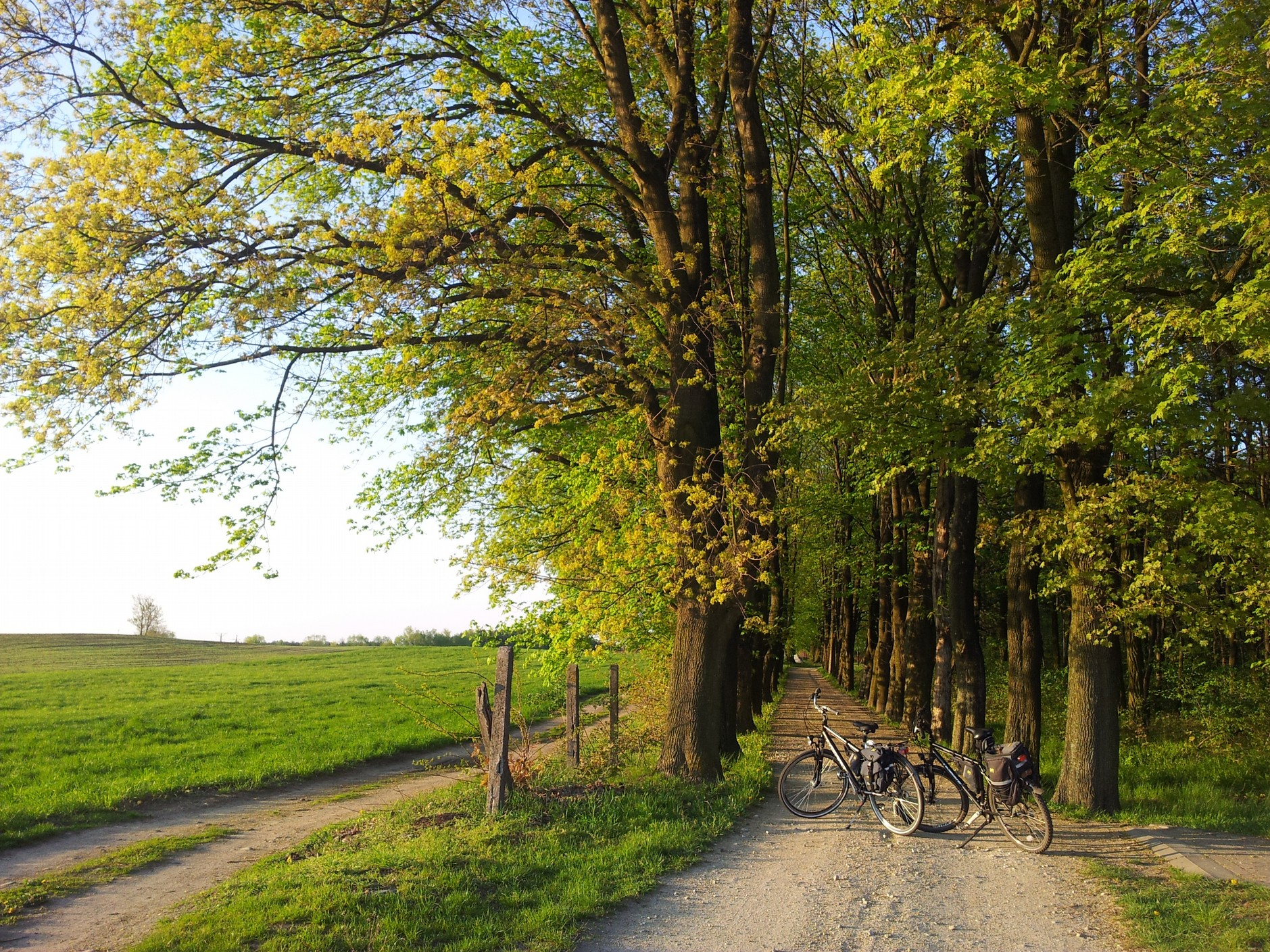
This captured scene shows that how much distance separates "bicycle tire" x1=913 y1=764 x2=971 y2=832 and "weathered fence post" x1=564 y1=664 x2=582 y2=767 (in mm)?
4991

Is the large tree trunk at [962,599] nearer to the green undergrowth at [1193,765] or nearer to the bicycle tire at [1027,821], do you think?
the green undergrowth at [1193,765]

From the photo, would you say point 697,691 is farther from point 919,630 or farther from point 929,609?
point 929,609

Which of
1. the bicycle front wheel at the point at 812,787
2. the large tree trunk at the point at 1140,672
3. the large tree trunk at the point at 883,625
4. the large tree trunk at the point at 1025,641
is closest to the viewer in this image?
the bicycle front wheel at the point at 812,787

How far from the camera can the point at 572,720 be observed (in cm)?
1355

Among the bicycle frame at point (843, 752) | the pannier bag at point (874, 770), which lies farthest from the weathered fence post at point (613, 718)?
the pannier bag at point (874, 770)

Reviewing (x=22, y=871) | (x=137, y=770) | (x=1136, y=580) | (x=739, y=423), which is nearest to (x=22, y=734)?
(x=137, y=770)

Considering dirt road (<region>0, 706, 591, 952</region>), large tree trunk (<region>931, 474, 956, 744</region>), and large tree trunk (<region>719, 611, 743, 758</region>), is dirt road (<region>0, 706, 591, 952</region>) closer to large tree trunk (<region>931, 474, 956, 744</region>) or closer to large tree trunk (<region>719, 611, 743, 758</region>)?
large tree trunk (<region>719, 611, 743, 758</region>)

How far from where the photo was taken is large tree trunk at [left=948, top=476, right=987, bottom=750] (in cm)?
1509

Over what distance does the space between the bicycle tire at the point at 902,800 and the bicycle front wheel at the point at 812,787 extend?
566mm

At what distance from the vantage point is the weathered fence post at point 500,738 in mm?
9547

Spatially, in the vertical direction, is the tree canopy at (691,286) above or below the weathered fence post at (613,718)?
above

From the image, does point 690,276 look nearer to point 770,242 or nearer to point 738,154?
point 770,242

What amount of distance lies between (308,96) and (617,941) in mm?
11826

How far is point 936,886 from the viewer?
781 cm
